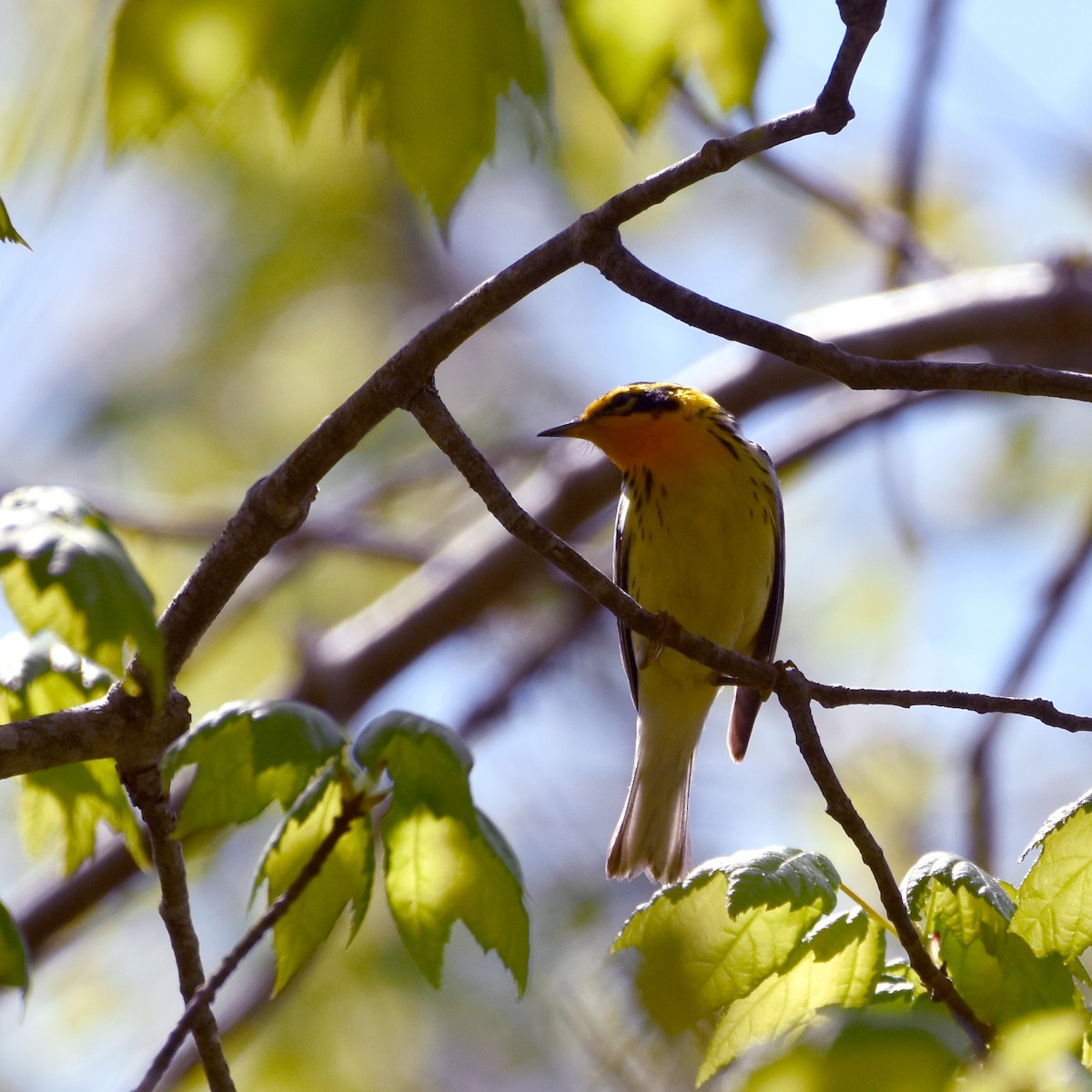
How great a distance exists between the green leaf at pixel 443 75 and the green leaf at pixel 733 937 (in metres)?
1.04

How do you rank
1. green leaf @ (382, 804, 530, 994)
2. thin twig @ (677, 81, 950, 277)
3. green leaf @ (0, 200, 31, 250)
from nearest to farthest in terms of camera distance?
green leaf @ (0, 200, 31, 250), green leaf @ (382, 804, 530, 994), thin twig @ (677, 81, 950, 277)

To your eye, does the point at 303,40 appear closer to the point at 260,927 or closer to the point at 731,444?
the point at 260,927

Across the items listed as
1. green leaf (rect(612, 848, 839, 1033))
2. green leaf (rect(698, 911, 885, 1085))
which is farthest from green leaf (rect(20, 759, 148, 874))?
green leaf (rect(698, 911, 885, 1085))

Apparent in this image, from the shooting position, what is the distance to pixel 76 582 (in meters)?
1.56

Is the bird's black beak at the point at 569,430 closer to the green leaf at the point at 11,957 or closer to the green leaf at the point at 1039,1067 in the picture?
the green leaf at the point at 11,957

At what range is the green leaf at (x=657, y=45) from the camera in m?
1.78

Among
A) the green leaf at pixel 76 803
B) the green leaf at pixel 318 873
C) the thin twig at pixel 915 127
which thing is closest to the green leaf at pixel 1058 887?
the green leaf at pixel 318 873

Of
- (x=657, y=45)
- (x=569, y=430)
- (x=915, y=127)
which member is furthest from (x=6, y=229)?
(x=915, y=127)

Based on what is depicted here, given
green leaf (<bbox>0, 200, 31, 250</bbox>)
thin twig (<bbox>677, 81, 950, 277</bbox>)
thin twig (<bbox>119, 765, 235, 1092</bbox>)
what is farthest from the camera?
thin twig (<bbox>677, 81, 950, 277</bbox>)

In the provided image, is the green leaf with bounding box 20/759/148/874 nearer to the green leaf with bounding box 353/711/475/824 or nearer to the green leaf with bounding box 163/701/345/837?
the green leaf with bounding box 163/701/345/837

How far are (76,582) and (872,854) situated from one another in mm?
1281

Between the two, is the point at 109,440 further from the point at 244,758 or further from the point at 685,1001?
the point at 685,1001

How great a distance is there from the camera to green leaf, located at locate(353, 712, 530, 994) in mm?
1998

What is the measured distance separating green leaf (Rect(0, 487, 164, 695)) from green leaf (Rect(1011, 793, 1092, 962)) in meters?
1.22
